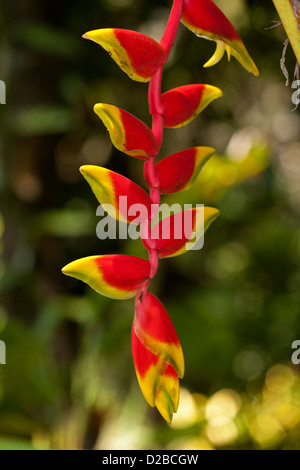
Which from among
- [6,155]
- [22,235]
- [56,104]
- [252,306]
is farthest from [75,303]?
[252,306]

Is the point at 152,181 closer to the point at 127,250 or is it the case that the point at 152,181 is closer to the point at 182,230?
the point at 182,230

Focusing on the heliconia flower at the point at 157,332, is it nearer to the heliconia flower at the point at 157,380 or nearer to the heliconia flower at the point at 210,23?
the heliconia flower at the point at 157,380

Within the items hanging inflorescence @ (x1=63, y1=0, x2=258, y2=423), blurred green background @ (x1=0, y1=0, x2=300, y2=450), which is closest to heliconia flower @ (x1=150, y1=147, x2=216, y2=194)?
hanging inflorescence @ (x1=63, y1=0, x2=258, y2=423)

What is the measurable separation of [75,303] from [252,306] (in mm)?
789

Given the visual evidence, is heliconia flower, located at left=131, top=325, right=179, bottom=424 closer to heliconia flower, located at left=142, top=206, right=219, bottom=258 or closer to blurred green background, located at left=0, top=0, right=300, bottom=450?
heliconia flower, located at left=142, top=206, right=219, bottom=258

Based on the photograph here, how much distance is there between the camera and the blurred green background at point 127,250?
1.19 metres

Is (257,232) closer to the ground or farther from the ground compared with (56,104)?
closer to the ground

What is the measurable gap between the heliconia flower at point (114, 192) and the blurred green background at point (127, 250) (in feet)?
1.93

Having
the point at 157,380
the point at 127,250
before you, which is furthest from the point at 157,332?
the point at 127,250

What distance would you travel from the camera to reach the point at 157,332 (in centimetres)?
22

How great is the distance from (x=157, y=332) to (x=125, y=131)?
0.08m
